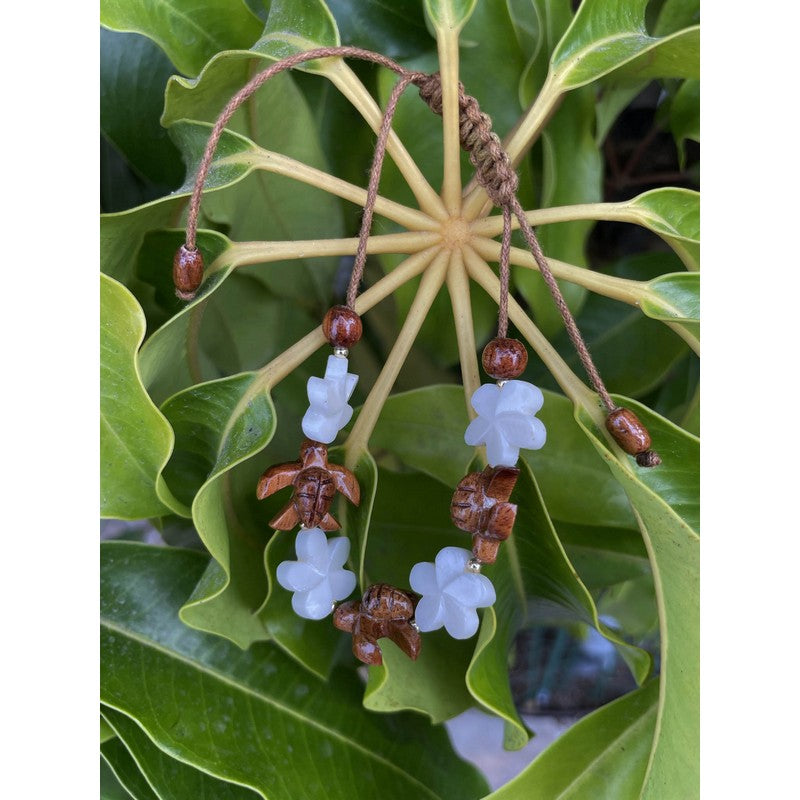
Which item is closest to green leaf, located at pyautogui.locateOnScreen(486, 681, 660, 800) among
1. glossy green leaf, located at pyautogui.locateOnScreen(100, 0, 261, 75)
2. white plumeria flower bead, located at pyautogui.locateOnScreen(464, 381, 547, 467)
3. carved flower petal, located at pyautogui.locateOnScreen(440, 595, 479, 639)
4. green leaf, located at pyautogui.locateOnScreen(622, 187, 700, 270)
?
carved flower petal, located at pyautogui.locateOnScreen(440, 595, 479, 639)

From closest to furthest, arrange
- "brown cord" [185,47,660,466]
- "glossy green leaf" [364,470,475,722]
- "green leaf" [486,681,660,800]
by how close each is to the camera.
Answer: "brown cord" [185,47,660,466], "green leaf" [486,681,660,800], "glossy green leaf" [364,470,475,722]

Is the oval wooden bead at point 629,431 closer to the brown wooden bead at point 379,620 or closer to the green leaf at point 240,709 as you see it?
the brown wooden bead at point 379,620

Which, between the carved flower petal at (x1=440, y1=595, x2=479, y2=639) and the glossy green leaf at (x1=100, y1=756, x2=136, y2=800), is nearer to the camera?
the carved flower petal at (x1=440, y1=595, x2=479, y2=639)

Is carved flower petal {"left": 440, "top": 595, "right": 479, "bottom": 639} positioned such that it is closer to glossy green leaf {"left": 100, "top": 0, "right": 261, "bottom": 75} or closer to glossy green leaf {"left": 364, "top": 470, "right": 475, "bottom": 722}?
glossy green leaf {"left": 364, "top": 470, "right": 475, "bottom": 722}

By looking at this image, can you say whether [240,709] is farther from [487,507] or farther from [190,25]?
[190,25]

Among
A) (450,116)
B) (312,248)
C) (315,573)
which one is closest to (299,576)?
(315,573)

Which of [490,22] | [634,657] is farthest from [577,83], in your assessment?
[634,657]
